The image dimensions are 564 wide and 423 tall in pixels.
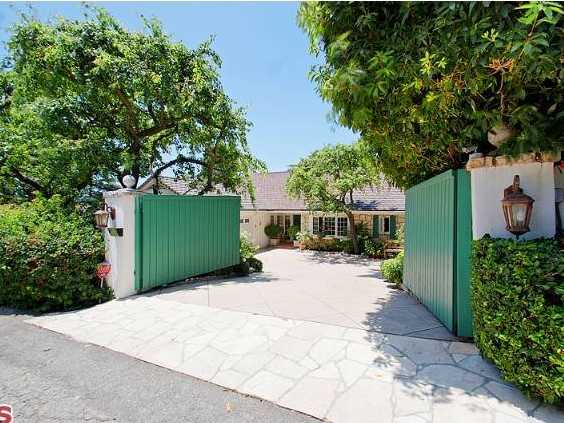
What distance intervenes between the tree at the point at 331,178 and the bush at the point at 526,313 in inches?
513

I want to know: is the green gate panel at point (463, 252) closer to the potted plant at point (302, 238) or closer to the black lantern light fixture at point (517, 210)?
the black lantern light fixture at point (517, 210)

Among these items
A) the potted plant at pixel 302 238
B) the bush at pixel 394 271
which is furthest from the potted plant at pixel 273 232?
the bush at pixel 394 271

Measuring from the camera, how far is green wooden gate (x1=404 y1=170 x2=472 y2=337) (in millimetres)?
4336

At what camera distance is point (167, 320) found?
5348 mm

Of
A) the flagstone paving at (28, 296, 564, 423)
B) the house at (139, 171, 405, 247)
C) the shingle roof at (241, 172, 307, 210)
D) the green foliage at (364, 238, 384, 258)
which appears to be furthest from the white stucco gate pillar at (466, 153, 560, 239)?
the shingle roof at (241, 172, 307, 210)

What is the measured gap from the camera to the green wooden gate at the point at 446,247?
434 cm

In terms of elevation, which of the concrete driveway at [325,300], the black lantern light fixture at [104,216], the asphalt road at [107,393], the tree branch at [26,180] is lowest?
the asphalt road at [107,393]

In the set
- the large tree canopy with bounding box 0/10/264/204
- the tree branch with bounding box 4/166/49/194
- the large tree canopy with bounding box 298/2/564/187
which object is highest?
the large tree canopy with bounding box 0/10/264/204

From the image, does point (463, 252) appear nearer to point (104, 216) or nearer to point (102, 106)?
point (104, 216)

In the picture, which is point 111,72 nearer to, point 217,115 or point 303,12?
point 217,115

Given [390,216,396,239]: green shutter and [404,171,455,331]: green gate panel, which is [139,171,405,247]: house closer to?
[390,216,396,239]: green shutter

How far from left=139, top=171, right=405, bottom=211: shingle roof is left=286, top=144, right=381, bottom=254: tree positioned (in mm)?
1872

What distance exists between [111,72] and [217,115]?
9.96 feet

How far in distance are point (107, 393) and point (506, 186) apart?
17.5 ft
